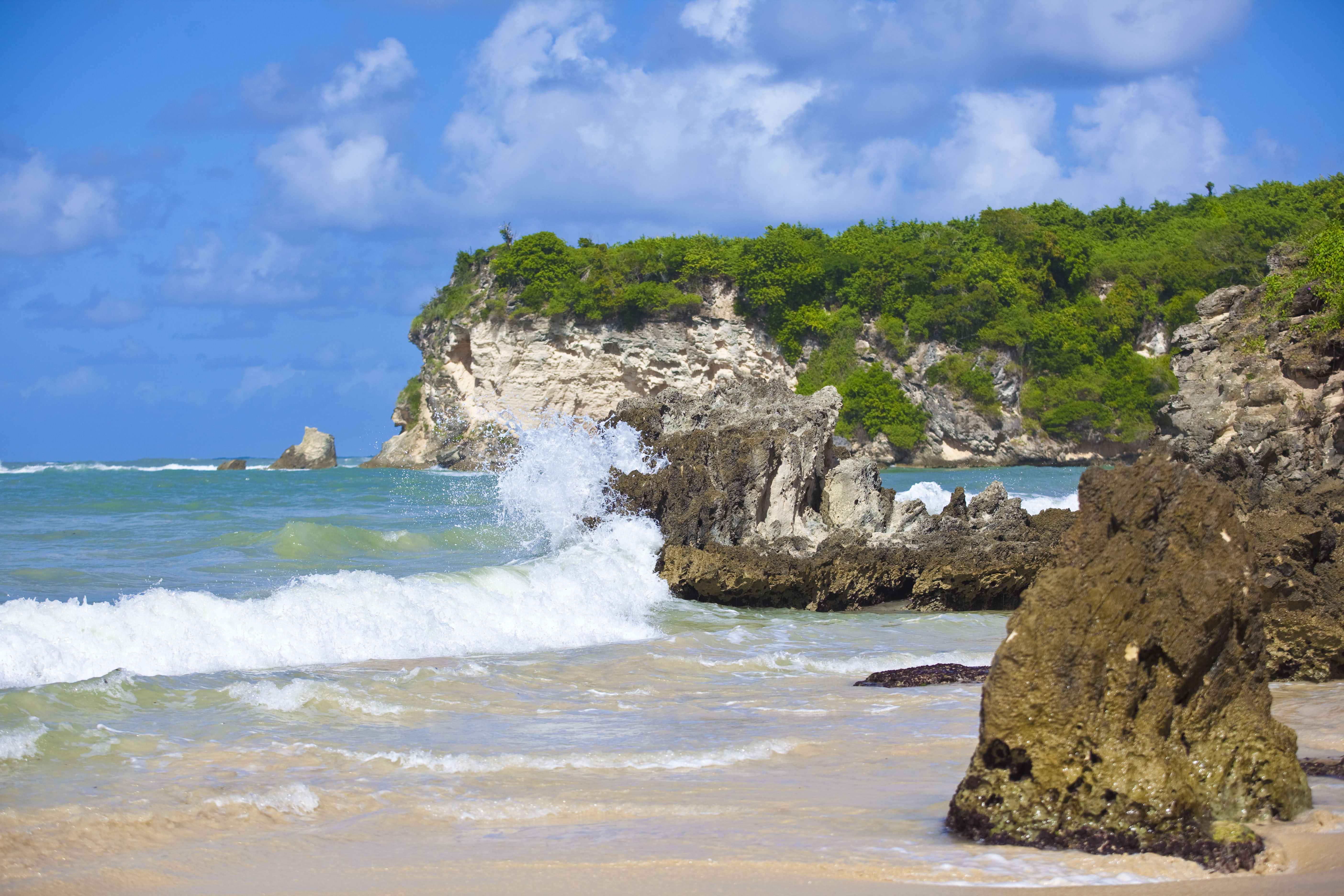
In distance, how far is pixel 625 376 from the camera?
191ft

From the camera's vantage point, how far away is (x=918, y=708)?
6777 millimetres

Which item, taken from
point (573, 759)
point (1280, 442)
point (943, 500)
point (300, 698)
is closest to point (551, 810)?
point (573, 759)

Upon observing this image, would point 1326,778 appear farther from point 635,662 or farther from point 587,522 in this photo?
point 587,522

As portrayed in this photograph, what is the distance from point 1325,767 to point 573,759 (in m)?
3.58

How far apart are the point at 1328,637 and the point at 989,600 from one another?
5.18 meters

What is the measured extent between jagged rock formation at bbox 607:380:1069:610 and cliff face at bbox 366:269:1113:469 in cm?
4236

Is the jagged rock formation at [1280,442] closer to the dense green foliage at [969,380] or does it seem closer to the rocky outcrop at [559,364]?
the dense green foliage at [969,380]

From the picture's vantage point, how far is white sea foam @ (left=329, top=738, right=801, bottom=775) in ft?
18.1

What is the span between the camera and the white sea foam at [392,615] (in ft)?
26.9

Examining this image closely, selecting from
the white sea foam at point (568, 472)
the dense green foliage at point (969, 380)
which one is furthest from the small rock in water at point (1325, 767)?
the dense green foliage at point (969, 380)

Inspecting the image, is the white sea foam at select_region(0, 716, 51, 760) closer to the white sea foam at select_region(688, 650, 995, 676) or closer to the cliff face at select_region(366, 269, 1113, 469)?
the white sea foam at select_region(688, 650, 995, 676)

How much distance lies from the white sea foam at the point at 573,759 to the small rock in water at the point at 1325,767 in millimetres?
2422

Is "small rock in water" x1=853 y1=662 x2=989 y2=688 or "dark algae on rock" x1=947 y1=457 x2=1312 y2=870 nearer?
"dark algae on rock" x1=947 y1=457 x2=1312 y2=870

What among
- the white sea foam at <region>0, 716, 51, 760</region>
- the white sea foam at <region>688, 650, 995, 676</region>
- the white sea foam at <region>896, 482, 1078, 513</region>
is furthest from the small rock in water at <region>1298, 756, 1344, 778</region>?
the white sea foam at <region>896, 482, 1078, 513</region>
